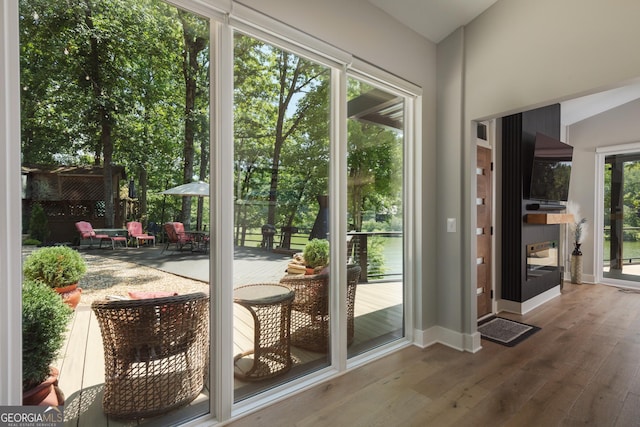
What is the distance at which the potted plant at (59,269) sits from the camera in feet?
4.53

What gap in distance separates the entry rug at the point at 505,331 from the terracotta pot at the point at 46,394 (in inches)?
136

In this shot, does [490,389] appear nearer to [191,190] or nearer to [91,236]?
[191,190]

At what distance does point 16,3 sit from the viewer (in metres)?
1.29

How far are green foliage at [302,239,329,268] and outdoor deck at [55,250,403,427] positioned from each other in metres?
0.25

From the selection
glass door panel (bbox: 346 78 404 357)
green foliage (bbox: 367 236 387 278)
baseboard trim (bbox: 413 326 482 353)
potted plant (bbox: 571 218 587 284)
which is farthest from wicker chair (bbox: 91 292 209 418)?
potted plant (bbox: 571 218 587 284)

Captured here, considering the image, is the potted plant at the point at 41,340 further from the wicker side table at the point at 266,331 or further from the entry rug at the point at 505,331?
the entry rug at the point at 505,331

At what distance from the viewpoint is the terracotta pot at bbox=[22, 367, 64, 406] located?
4.42ft

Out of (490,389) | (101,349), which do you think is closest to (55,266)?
(101,349)

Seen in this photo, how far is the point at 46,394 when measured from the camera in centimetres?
139

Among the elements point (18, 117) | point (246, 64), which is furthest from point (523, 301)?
point (18, 117)

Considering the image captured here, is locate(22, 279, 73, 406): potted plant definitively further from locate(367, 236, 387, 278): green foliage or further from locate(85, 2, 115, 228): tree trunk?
locate(367, 236, 387, 278): green foliage

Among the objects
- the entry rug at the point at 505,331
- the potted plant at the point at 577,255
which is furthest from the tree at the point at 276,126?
the potted plant at the point at 577,255

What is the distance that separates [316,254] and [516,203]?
10.4 ft

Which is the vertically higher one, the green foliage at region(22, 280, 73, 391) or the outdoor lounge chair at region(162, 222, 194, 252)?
the outdoor lounge chair at region(162, 222, 194, 252)
